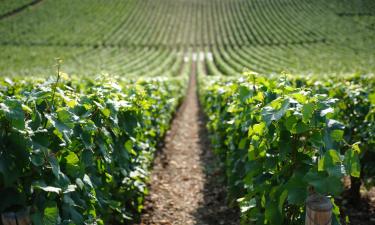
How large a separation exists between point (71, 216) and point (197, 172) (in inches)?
193

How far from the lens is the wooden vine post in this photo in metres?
1.98

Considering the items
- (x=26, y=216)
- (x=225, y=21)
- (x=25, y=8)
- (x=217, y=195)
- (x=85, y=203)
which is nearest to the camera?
(x=26, y=216)

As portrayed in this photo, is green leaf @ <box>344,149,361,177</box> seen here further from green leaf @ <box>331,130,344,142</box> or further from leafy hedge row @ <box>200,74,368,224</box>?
green leaf @ <box>331,130,344,142</box>

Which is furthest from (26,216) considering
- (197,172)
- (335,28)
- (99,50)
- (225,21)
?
(225,21)

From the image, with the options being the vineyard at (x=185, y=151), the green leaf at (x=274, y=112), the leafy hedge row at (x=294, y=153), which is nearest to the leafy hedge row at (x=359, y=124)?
the vineyard at (x=185, y=151)

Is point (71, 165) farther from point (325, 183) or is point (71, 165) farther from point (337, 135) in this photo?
point (337, 135)

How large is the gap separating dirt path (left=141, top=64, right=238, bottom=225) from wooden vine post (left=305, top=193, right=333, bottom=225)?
299 centimetres

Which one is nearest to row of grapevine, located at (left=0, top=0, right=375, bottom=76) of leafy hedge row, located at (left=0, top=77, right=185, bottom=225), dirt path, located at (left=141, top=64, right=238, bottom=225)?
dirt path, located at (left=141, top=64, right=238, bottom=225)

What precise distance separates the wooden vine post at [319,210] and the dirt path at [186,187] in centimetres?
299

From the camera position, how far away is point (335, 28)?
5322 centimetres

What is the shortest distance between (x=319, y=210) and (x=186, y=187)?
178 inches

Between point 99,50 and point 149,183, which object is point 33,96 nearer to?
point 149,183

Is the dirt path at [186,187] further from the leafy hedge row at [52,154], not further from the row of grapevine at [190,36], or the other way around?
the row of grapevine at [190,36]

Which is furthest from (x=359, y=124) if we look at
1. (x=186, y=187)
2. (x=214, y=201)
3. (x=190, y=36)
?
(x=190, y=36)
